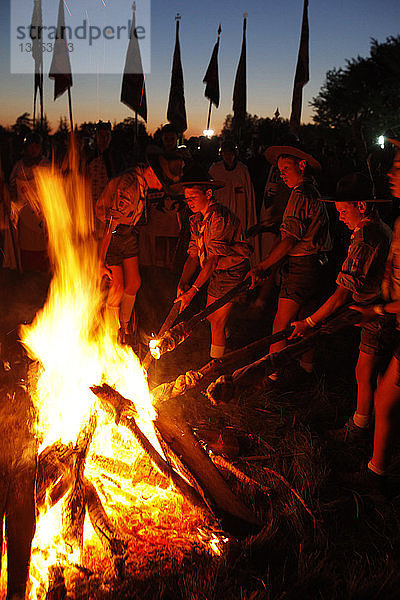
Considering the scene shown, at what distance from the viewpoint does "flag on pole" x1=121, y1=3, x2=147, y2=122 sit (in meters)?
11.2

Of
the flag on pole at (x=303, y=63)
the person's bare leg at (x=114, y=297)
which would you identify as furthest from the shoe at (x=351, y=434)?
the flag on pole at (x=303, y=63)

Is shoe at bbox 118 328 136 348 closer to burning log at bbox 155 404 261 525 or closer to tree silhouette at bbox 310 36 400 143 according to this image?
burning log at bbox 155 404 261 525

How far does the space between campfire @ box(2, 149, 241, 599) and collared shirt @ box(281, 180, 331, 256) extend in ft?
6.70

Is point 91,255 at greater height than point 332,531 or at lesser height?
greater

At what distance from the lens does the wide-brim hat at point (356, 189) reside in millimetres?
3733

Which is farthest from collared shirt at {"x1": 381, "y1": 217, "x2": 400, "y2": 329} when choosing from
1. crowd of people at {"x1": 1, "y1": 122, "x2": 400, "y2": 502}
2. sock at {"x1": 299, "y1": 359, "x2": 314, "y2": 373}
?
sock at {"x1": 299, "y1": 359, "x2": 314, "y2": 373}

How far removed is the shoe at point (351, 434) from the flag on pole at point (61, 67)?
10269mm

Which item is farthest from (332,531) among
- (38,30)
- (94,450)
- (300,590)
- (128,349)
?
(38,30)

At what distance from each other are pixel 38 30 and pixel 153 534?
550 inches

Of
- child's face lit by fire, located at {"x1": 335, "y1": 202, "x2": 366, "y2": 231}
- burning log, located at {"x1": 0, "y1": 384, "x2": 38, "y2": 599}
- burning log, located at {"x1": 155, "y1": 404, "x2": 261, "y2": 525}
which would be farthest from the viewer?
child's face lit by fire, located at {"x1": 335, "y1": 202, "x2": 366, "y2": 231}

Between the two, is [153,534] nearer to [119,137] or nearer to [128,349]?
[128,349]

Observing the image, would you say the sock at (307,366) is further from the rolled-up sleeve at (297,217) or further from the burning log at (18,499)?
the burning log at (18,499)

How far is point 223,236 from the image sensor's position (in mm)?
4809

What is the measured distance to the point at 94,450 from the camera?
138 inches
